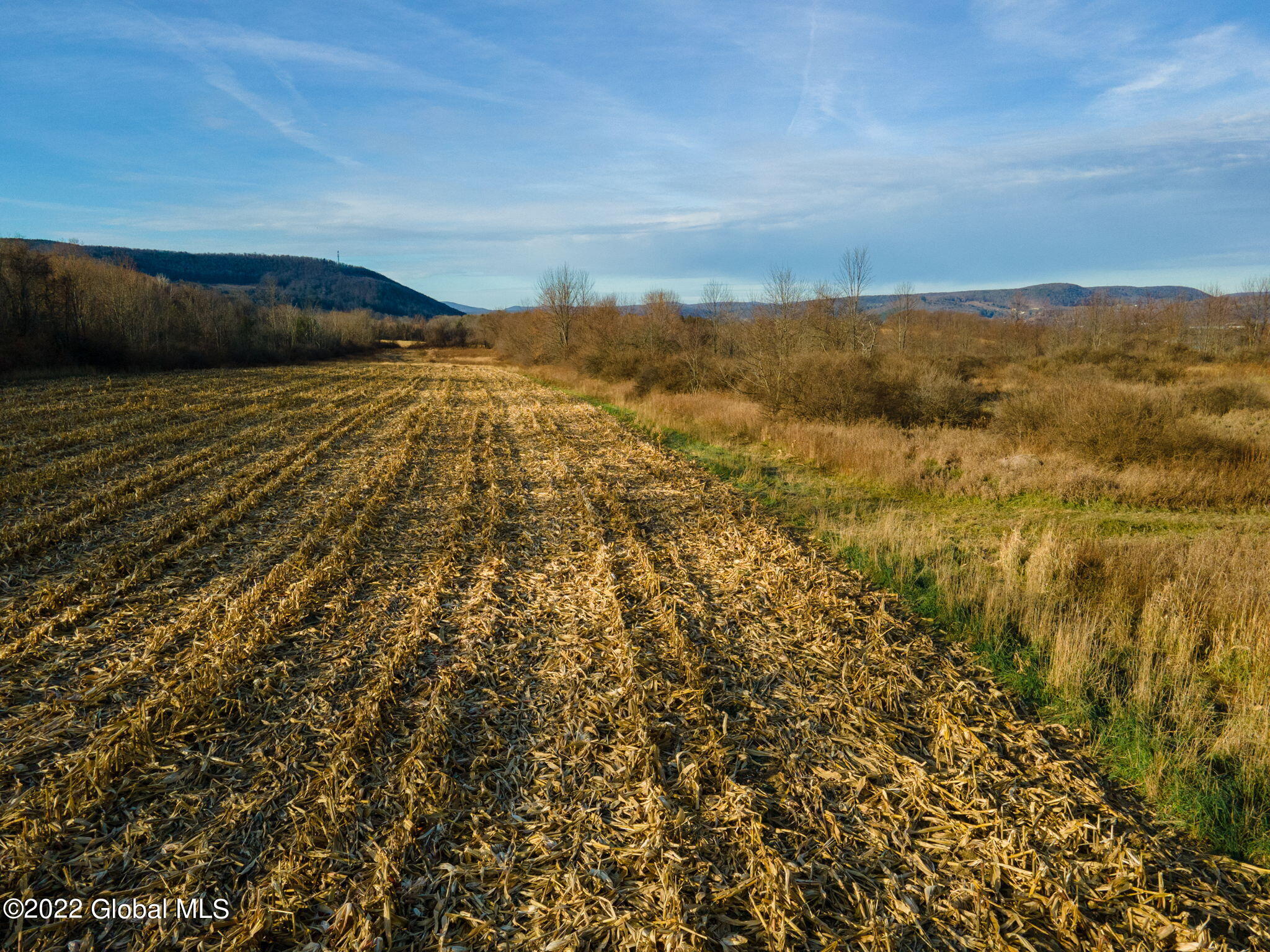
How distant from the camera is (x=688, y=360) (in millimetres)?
31578

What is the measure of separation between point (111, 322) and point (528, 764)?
47.2 m

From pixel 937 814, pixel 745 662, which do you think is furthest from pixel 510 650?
pixel 937 814

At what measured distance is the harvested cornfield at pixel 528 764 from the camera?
315 cm

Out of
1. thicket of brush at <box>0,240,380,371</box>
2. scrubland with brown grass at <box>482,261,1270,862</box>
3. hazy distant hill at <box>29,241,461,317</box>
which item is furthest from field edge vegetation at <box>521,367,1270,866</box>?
hazy distant hill at <box>29,241,461,317</box>

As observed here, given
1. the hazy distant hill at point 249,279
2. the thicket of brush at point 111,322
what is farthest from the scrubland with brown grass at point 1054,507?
the hazy distant hill at point 249,279

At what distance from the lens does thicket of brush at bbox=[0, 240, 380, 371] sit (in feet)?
108

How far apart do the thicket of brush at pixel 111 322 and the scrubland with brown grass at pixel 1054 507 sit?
91.1 feet

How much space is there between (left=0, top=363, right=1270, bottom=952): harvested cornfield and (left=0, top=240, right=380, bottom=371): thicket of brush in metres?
34.2

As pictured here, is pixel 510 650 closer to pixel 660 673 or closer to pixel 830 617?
pixel 660 673

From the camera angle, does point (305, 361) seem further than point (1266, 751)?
Yes

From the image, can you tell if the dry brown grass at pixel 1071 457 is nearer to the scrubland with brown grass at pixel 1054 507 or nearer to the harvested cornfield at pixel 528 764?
the scrubland with brown grass at pixel 1054 507

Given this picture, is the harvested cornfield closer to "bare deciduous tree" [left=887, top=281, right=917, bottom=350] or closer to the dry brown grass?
the dry brown grass

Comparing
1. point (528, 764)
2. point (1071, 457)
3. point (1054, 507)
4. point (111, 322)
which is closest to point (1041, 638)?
point (528, 764)

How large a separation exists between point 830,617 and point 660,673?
2190 millimetres
